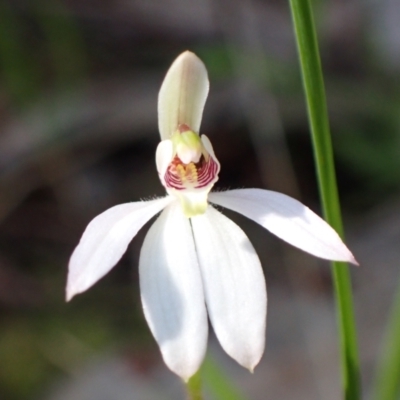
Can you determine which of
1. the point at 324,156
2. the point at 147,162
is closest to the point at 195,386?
the point at 324,156

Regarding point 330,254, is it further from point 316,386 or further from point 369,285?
point 369,285

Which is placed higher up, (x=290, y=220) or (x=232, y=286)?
(x=290, y=220)

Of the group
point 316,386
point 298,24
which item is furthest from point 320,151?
point 316,386

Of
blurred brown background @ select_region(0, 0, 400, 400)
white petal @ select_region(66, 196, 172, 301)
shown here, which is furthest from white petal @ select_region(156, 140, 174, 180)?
blurred brown background @ select_region(0, 0, 400, 400)

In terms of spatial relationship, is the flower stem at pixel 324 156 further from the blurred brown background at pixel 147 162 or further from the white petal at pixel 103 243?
the blurred brown background at pixel 147 162

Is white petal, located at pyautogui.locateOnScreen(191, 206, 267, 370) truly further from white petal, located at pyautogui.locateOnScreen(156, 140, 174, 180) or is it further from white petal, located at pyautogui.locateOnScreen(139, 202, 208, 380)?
white petal, located at pyautogui.locateOnScreen(156, 140, 174, 180)

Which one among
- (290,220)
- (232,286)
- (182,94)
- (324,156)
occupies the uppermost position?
(182,94)

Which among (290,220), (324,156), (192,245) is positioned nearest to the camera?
(324,156)

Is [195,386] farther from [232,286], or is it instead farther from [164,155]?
[164,155]
